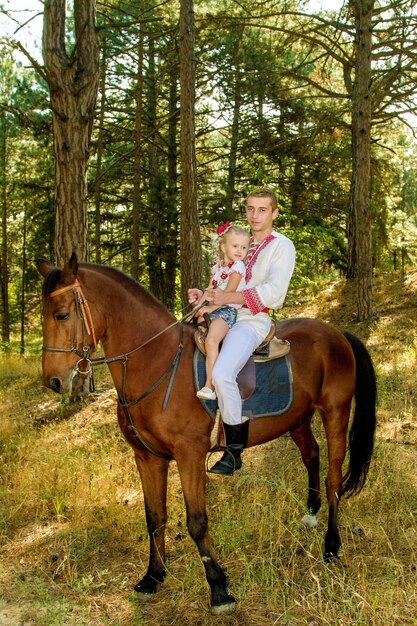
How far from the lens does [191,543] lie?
4.50 meters

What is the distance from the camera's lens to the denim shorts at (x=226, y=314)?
383cm

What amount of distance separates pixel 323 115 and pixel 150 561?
11315 mm

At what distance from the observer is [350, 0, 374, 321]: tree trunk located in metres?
11.1

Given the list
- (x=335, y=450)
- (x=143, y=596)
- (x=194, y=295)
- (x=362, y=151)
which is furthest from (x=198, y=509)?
(x=362, y=151)

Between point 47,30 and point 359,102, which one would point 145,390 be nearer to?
point 47,30

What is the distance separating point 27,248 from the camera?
21250mm

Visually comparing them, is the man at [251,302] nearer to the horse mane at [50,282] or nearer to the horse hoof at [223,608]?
the horse hoof at [223,608]

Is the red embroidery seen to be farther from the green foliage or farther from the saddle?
the green foliage

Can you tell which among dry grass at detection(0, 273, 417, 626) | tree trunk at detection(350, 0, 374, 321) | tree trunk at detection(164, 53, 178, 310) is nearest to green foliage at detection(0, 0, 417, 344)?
tree trunk at detection(164, 53, 178, 310)

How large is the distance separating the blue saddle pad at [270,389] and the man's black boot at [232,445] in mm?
168

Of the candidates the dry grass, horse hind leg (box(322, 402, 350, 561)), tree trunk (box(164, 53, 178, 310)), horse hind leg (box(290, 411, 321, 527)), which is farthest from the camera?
tree trunk (box(164, 53, 178, 310))

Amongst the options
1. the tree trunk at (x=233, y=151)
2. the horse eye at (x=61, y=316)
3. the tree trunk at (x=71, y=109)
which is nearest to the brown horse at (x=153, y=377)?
the horse eye at (x=61, y=316)

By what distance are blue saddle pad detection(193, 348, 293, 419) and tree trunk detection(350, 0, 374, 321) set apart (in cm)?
795

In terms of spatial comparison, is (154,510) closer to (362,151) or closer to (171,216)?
(362,151)
